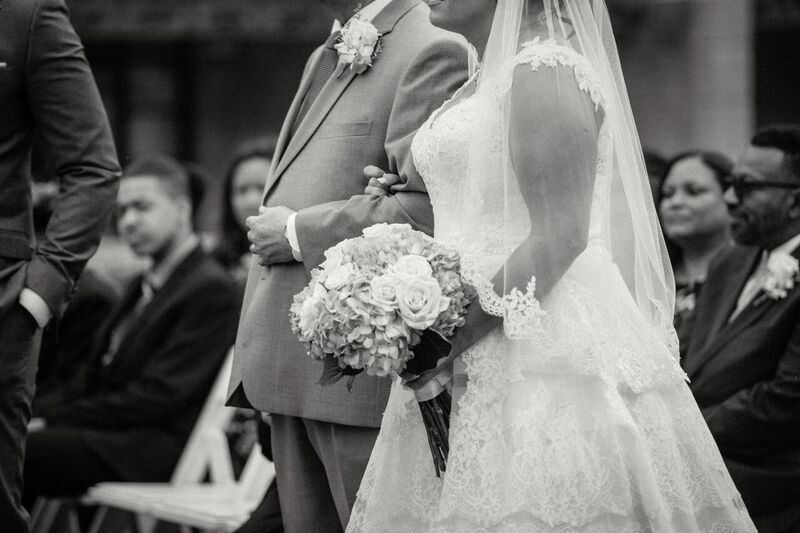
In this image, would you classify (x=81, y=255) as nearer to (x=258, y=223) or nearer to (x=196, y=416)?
(x=258, y=223)

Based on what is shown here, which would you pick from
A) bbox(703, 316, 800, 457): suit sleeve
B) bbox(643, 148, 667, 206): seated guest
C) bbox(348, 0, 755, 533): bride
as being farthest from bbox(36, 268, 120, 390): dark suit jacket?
bbox(348, 0, 755, 533): bride

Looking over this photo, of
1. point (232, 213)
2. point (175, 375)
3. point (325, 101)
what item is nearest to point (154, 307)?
point (175, 375)

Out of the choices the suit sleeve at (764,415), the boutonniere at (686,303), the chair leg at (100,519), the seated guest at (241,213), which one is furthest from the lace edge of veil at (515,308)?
the chair leg at (100,519)

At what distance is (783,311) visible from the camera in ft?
15.8

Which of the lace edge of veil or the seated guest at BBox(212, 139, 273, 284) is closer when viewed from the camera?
the lace edge of veil

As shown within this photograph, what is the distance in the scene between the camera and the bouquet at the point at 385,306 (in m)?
2.94

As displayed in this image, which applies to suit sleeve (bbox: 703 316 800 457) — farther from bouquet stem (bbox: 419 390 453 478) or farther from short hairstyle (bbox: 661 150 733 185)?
bouquet stem (bbox: 419 390 453 478)

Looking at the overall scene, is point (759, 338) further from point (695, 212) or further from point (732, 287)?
point (695, 212)

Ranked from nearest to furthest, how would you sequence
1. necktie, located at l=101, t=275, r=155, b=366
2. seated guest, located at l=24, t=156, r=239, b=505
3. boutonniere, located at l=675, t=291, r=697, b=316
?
boutonniere, located at l=675, t=291, r=697, b=316 < seated guest, located at l=24, t=156, r=239, b=505 < necktie, located at l=101, t=275, r=155, b=366

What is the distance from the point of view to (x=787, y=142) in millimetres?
5223

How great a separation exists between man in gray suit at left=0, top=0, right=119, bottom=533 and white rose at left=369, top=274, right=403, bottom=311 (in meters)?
1.36

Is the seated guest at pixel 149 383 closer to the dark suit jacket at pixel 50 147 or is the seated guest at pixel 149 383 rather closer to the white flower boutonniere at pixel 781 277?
the dark suit jacket at pixel 50 147

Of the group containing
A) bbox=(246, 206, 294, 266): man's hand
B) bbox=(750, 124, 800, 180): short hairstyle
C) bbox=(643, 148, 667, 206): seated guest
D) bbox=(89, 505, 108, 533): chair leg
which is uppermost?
bbox=(246, 206, 294, 266): man's hand

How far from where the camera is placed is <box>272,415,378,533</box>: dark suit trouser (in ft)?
11.9
